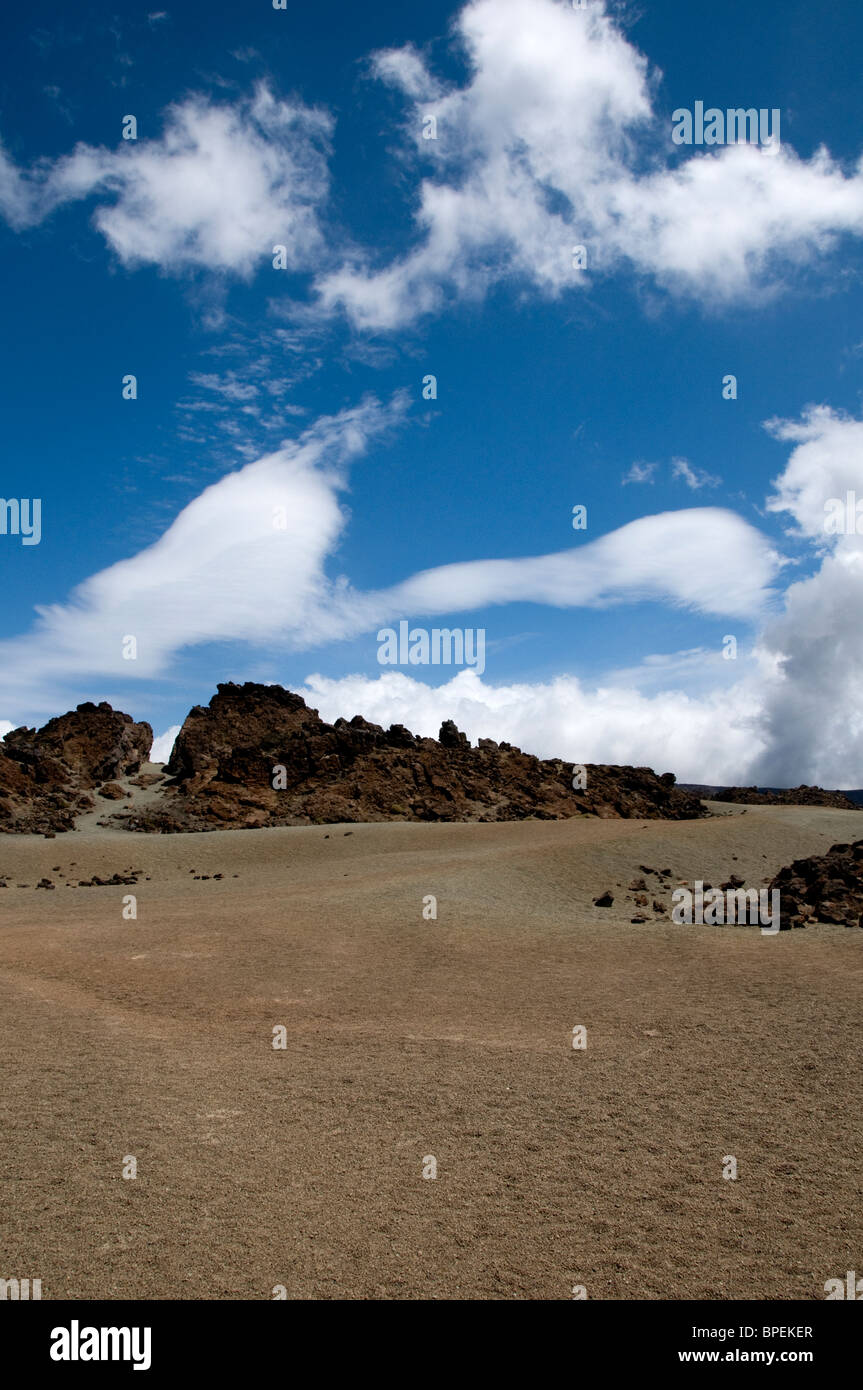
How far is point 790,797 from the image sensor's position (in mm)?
64062

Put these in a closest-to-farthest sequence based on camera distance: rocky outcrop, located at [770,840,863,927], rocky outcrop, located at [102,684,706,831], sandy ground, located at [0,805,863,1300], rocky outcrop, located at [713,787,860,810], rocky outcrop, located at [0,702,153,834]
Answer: sandy ground, located at [0,805,863,1300] → rocky outcrop, located at [770,840,863,927] → rocky outcrop, located at [0,702,153,834] → rocky outcrop, located at [102,684,706,831] → rocky outcrop, located at [713,787,860,810]

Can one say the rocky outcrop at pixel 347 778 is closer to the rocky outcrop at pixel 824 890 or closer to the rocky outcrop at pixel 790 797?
the rocky outcrop at pixel 790 797

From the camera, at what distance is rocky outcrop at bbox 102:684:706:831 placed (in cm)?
4222

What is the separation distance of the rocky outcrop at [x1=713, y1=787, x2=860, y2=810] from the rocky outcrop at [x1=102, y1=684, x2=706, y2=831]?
33.9 ft

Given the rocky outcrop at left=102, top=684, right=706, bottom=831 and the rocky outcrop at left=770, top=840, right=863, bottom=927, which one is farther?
the rocky outcrop at left=102, top=684, right=706, bottom=831

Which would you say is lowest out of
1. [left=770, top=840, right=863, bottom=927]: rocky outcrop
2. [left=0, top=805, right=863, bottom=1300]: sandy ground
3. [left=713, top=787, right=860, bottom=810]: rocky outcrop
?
[left=0, top=805, right=863, bottom=1300]: sandy ground

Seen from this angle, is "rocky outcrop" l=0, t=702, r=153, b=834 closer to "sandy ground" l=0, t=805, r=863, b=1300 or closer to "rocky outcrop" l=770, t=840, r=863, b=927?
"sandy ground" l=0, t=805, r=863, b=1300

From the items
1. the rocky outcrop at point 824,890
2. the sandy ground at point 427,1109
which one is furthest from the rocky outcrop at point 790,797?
the sandy ground at point 427,1109

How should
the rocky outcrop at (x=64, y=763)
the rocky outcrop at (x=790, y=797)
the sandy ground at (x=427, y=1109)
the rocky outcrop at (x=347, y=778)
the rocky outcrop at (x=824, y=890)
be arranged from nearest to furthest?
the sandy ground at (x=427, y=1109)
the rocky outcrop at (x=824, y=890)
the rocky outcrop at (x=64, y=763)
the rocky outcrop at (x=347, y=778)
the rocky outcrop at (x=790, y=797)

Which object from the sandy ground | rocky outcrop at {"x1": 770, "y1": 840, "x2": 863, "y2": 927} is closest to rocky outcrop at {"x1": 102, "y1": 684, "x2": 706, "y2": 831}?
rocky outcrop at {"x1": 770, "y1": 840, "x2": 863, "y2": 927}

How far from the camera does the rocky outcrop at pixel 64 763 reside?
3878 cm

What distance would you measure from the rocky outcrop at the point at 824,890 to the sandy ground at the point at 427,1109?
1.86 meters

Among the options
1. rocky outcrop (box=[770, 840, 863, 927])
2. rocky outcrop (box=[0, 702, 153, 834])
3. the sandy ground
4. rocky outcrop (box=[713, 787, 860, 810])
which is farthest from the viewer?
rocky outcrop (box=[713, 787, 860, 810])
